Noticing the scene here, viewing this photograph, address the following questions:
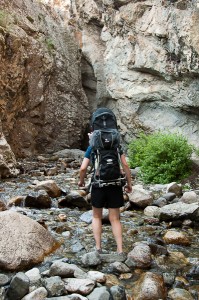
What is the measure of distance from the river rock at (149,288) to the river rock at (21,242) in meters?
1.34

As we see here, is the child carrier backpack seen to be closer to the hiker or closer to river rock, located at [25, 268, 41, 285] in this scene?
the hiker

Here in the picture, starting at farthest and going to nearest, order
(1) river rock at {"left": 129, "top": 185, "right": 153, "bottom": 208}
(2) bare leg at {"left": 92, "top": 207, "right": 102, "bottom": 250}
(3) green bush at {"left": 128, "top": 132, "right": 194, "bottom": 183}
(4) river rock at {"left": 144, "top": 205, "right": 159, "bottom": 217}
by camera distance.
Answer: (3) green bush at {"left": 128, "top": 132, "right": 194, "bottom": 183}, (1) river rock at {"left": 129, "top": 185, "right": 153, "bottom": 208}, (4) river rock at {"left": 144, "top": 205, "right": 159, "bottom": 217}, (2) bare leg at {"left": 92, "top": 207, "right": 102, "bottom": 250}

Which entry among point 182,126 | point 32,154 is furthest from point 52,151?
point 182,126

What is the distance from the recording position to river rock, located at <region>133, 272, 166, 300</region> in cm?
371

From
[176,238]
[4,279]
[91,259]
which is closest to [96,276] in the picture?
[91,259]

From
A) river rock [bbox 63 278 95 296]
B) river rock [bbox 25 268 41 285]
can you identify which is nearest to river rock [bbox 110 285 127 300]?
river rock [bbox 63 278 95 296]

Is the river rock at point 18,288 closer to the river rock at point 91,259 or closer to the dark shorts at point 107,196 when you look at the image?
the river rock at point 91,259

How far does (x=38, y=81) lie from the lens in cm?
1998

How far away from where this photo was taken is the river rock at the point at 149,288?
3.71 metres

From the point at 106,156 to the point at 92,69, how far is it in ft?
69.0

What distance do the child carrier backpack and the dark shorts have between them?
10 centimetres

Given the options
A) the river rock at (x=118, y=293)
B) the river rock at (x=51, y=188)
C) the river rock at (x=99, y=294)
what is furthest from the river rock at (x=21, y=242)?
the river rock at (x=51, y=188)

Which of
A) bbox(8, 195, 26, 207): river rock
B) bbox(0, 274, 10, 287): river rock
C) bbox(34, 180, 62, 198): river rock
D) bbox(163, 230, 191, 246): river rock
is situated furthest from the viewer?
bbox(34, 180, 62, 198): river rock

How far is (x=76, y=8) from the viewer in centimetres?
2473
